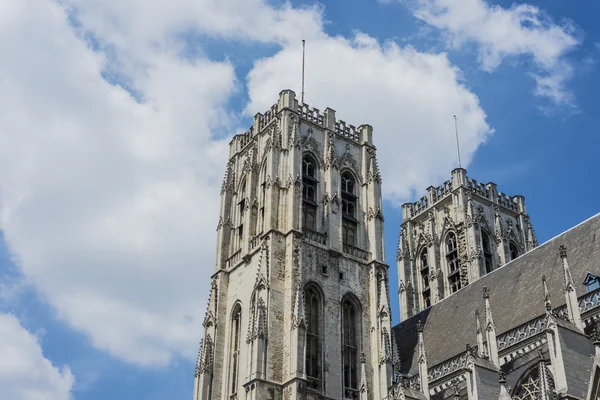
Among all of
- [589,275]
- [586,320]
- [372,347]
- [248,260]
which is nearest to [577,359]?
[586,320]

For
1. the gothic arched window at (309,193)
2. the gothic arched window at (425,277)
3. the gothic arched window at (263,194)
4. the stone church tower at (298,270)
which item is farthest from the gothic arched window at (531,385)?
the gothic arched window at (425,277)

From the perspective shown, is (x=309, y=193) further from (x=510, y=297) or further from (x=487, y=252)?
(x=487, y=252)

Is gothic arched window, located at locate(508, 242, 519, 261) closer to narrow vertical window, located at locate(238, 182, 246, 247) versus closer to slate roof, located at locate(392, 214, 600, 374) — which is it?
slate roof, located at locate(392, 214, 600, 374)

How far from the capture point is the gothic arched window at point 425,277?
4847 cm

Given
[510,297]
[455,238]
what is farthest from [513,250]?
[510,297]

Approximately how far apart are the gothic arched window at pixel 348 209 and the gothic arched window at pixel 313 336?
3.82 m

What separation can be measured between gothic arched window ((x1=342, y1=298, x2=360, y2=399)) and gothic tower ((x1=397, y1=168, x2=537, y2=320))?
8.81 meters

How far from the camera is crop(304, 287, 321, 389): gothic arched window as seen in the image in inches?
1398

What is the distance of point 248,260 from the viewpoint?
128ft

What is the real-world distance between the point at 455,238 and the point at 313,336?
1468 cm

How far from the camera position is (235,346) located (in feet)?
125

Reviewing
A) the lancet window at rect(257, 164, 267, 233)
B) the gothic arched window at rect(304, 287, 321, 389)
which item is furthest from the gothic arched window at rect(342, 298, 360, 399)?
the lancet window at rect(257, 164, 267, 233)

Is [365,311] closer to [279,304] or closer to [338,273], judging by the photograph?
[338,273]

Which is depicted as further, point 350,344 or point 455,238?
point 455,238
